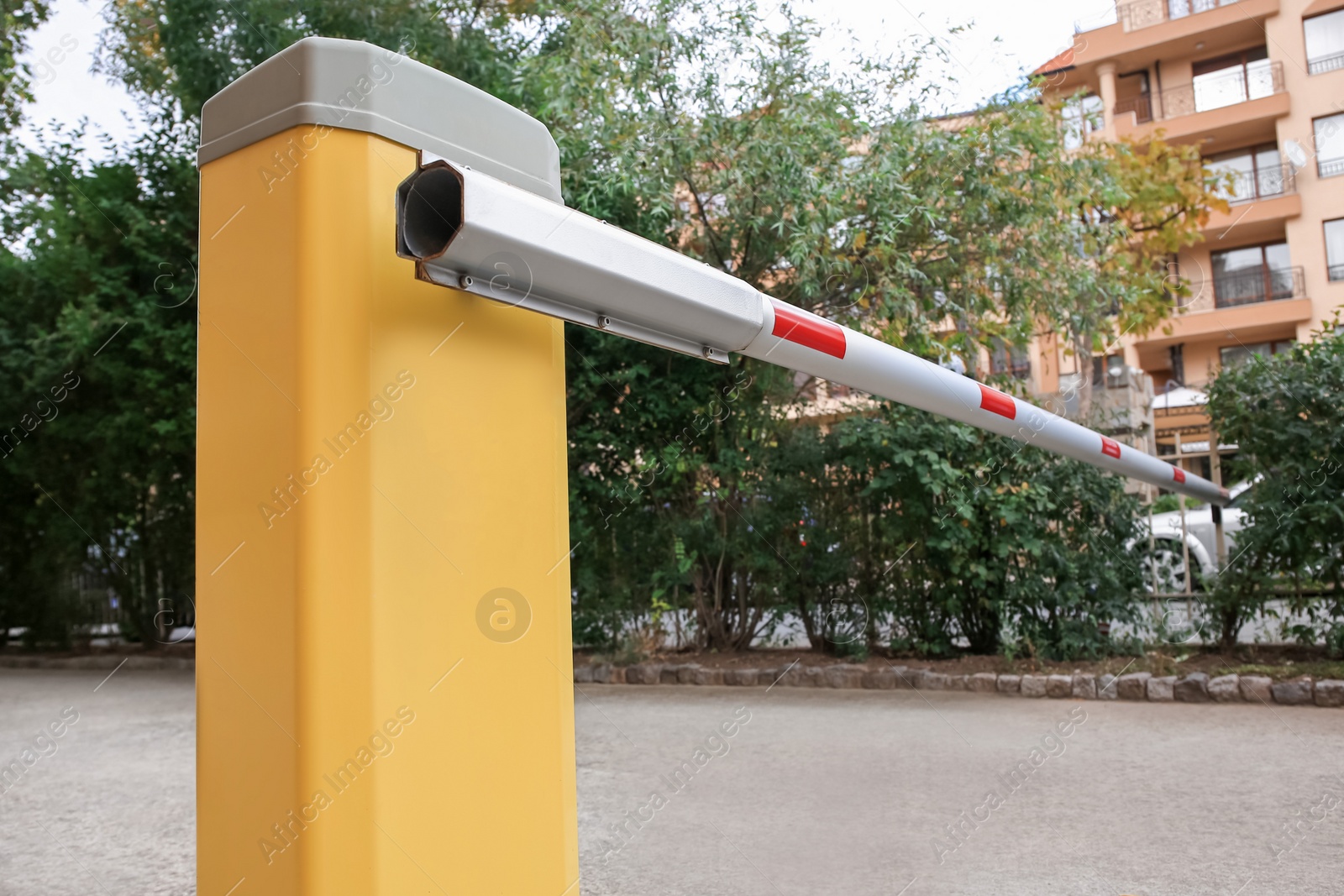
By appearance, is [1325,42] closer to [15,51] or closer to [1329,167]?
[1329,167]

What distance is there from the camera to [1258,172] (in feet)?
77.8

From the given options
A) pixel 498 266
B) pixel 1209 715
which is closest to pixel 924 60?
pixel 1209 715

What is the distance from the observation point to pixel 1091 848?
3104 mm

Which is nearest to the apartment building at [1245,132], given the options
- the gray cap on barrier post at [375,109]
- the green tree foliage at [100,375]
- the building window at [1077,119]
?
the building window at [1077,119]

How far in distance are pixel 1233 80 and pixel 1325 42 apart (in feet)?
6.65

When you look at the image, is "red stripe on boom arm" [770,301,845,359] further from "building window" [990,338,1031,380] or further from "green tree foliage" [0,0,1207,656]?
"building window" [990,338,1031,380]

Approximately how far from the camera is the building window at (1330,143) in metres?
22.7

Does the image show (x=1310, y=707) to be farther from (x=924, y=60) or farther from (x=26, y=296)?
(x=26, y=296)

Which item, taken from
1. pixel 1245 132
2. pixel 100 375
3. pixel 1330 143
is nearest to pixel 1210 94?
pixel 1245 132

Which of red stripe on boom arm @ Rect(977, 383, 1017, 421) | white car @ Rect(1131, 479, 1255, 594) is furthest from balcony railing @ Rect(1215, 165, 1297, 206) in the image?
red stripe on boom arm @ Rect(977, 383, 1017, 421)

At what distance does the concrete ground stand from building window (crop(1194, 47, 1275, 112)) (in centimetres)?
2353

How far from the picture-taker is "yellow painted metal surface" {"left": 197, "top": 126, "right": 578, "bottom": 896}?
1458mm

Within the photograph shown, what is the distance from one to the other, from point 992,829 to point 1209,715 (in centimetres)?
270

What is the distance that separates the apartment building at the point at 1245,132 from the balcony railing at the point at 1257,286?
28 millimetres
